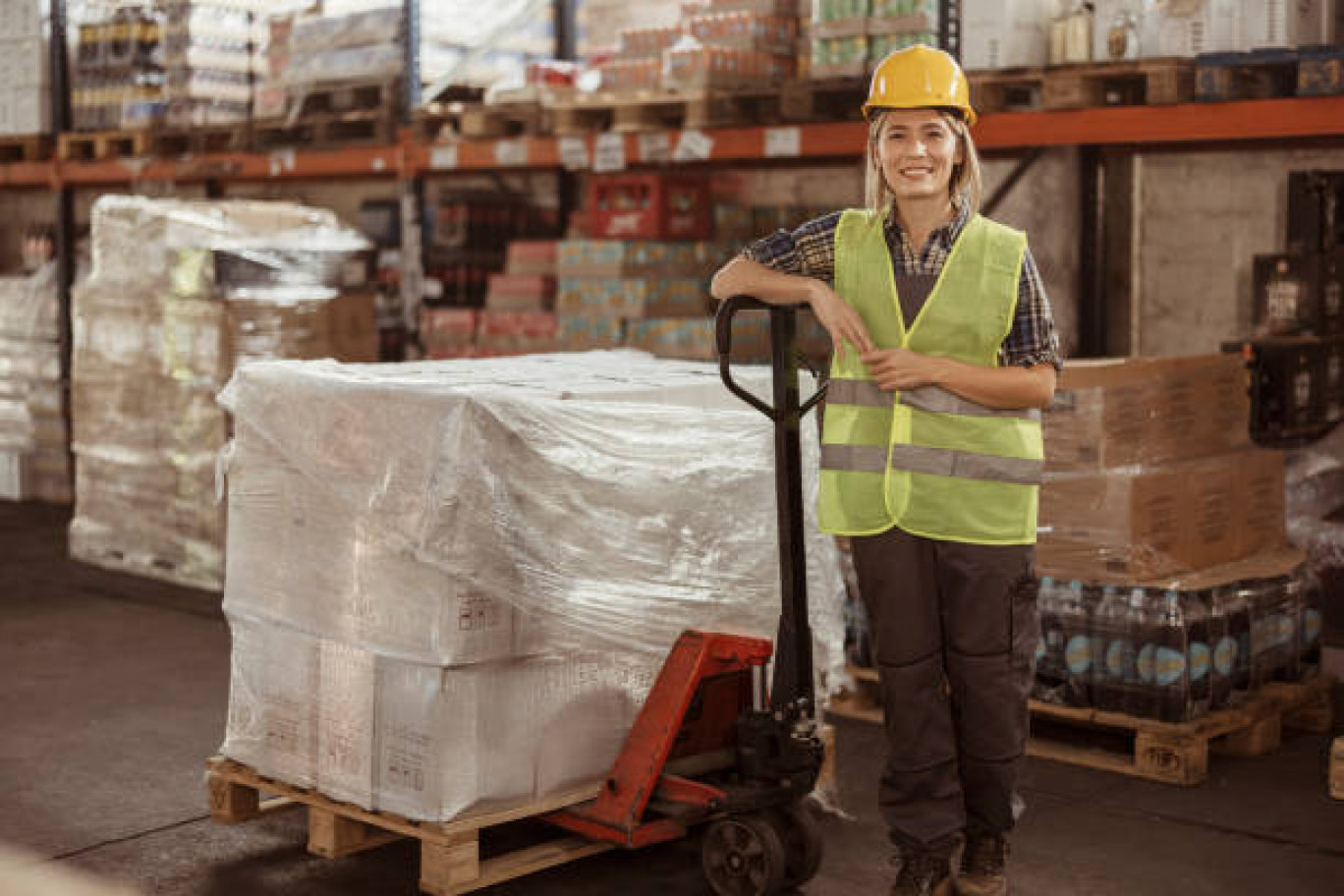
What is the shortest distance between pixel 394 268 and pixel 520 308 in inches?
61.9

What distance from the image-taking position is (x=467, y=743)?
3906 millimetres

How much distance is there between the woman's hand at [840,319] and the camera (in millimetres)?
3516

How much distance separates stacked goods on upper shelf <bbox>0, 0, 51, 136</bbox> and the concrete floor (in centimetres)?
569

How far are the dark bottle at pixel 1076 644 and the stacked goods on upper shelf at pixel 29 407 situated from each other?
7.18 metres

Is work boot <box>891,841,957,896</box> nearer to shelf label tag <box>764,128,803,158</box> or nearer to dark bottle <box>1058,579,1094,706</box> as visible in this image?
dark bottle <box>1058,579,1094,706</box>

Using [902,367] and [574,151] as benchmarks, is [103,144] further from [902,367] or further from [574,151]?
[902,367]

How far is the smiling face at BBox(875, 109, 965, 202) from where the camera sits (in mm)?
3500

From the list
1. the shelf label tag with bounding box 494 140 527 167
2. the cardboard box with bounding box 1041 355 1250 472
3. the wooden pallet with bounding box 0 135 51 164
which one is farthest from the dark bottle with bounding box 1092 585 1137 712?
the wooden pallet with bounding box 0 135 51 164

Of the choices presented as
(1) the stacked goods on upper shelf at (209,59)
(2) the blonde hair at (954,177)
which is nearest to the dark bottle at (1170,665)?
(2) the blonde hair at (954,177)

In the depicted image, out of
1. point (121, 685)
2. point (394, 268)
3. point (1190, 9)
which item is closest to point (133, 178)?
point (394, 268)

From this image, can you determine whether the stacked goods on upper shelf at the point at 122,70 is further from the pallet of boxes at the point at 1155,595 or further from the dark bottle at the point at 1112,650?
the dark bottle at the point at 1112,650

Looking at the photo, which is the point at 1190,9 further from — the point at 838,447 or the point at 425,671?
the point at 425,671

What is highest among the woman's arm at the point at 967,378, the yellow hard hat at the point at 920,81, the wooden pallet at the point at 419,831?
the yellow hard hat at the point at 920,81

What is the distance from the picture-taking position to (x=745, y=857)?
12.8ft
